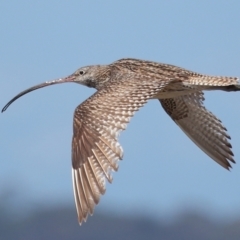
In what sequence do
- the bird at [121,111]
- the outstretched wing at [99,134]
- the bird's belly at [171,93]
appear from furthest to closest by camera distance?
the bird's belly at [171,93], the bird at [121,111], the outstretched wing at [99,134]

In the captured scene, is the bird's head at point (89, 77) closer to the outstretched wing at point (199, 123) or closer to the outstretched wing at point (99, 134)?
the outstretched wing at point (199, 123)

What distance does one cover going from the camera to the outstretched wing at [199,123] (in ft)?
76.9

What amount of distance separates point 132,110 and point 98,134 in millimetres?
738

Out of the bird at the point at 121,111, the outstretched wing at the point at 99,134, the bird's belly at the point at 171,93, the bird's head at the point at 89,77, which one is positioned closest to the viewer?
the outstretched wing at the point at 99,134

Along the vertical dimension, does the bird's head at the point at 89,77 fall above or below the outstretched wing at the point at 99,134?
above

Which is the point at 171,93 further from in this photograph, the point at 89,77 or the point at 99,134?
the point at 99,134

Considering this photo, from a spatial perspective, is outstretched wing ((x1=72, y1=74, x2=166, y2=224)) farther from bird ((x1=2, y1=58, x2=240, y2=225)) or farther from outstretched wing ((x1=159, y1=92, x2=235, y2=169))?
outstretched wing ((x1=159, y1=92, x2=235, y2=169))

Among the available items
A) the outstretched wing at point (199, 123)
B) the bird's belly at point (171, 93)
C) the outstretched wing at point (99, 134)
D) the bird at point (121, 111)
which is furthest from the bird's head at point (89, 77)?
the outstretched wing at point (99, 134)

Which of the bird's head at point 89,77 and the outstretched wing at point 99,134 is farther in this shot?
the bird's head at point 89,77

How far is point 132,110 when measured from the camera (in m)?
20.3

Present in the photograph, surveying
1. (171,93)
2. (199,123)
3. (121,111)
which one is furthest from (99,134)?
(199,123)

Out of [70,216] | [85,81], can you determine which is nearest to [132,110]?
[85,81]

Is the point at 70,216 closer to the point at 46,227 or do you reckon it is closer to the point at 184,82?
the point at 46,227

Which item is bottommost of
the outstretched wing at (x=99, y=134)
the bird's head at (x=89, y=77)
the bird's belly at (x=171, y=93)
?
the outstretched wing at (x=99, y=134)
